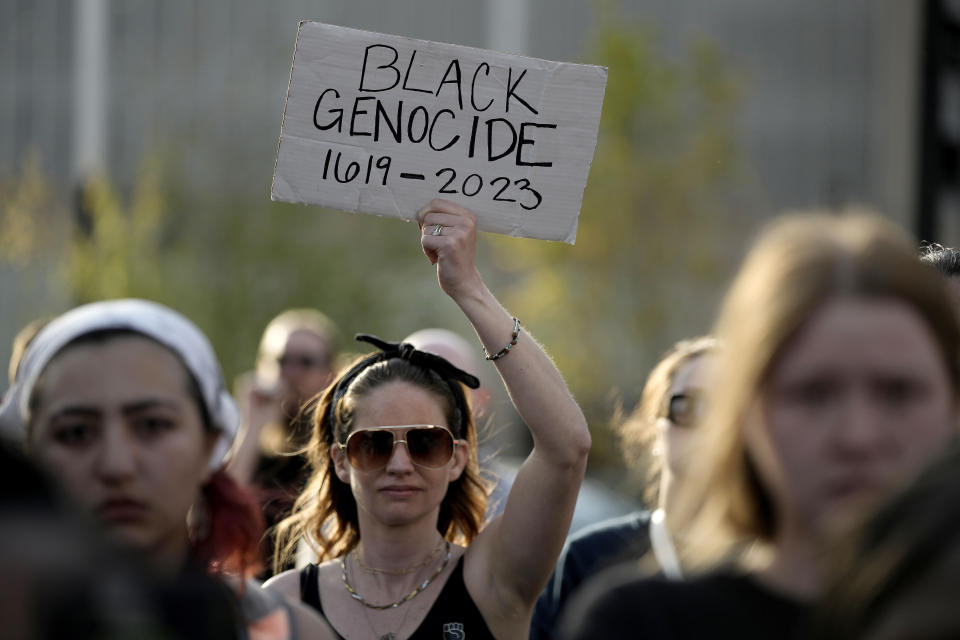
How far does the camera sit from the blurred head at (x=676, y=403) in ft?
11.9

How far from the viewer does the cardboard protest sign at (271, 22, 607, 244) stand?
10.4 feet

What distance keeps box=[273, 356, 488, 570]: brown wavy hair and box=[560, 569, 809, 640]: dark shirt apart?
1566 mm

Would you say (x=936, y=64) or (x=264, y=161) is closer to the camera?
(x=936, y=64)

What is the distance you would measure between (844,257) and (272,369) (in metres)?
4.84

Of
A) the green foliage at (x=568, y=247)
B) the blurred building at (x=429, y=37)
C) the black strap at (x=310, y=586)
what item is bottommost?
the black strap at (x=310, y=586)

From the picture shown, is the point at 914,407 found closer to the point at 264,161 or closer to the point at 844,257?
the point at 844,257

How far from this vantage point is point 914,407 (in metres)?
1.73

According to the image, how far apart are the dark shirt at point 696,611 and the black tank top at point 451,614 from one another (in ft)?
3.95

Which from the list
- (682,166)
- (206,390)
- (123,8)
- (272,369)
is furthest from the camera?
(123,8)

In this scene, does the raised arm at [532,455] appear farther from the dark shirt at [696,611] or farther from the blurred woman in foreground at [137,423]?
the dark shirt at [696,611]

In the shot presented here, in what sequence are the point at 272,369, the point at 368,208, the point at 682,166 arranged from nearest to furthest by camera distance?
the point at 368,208 → the point at 272,369 → the point at 682,166

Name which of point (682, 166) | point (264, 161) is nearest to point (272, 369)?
point (682, 166)

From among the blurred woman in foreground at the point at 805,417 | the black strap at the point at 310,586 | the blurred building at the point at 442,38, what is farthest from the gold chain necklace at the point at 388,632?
the blurred building at the point at 442,38

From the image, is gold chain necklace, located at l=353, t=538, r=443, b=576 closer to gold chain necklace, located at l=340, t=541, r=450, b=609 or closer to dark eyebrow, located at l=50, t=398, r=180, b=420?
gold chain necklace, located at l=340, t=541, r=450, b=609
